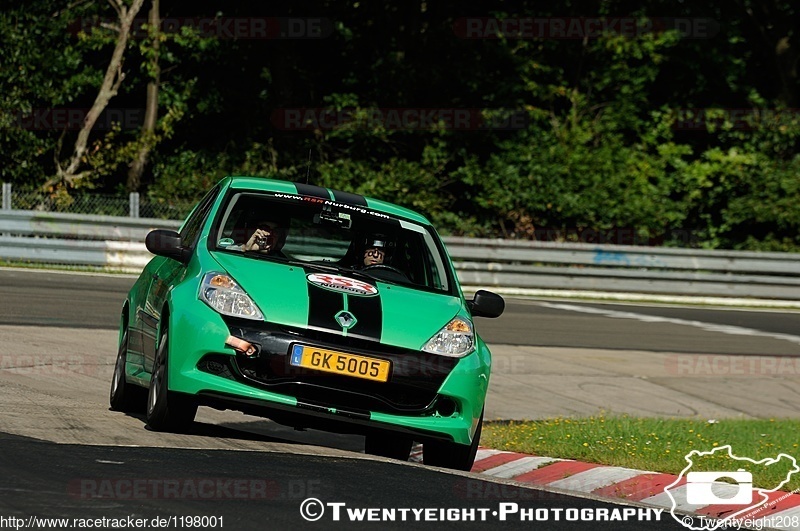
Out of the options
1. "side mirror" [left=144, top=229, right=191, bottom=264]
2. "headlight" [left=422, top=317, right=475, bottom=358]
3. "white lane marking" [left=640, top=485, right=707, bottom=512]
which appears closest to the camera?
"white lane marking" [left=640, top=485, right=707, bottom=512]

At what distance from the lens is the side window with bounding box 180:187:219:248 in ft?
29.2

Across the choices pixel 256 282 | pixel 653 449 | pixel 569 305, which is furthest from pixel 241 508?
pixel 569 305

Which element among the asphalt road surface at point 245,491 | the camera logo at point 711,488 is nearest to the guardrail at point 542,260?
the asphalt road surface at point 245,491

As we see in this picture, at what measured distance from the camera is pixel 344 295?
26.2 ft

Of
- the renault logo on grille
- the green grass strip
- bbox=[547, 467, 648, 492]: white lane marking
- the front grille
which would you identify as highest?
the renault logo on grille

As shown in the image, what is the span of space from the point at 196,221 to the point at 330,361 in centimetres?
203

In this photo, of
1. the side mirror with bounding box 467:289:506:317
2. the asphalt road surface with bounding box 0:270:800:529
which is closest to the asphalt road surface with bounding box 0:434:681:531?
the asphalt road surface with bounding box 0:270:800:529

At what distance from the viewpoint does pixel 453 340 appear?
8.11 meters

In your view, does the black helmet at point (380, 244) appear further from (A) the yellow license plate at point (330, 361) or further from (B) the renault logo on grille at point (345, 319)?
(A) the yellow license plate at point (330, 361)

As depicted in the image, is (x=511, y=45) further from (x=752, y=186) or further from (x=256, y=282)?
(x=256, y=282)

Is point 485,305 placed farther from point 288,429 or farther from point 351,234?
point 288,429

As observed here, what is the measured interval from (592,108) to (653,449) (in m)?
22.2

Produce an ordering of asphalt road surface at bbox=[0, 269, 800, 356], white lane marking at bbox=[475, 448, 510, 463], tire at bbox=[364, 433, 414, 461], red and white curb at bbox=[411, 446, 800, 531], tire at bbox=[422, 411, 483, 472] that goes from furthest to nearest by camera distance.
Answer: asphalt road surface at bbox=[0, 269, 800, 356]
white lane marking at bbox=[475, 448, 510, 463]
tire at bbox=[364, 433, 414, 461]
tire at bbox=[422, 411, 483, 472]
red and white curb at bbox=[411, 446, 800, 531]

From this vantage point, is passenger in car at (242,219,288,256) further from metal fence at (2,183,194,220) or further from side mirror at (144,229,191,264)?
metal fence at (2,183,194,220)
